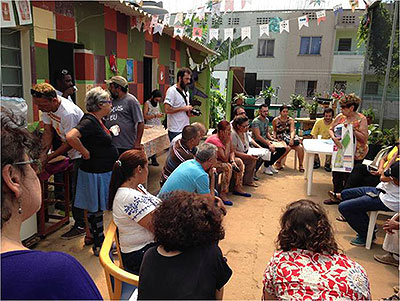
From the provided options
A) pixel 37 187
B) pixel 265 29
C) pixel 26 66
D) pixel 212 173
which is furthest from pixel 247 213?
pixel 265 29

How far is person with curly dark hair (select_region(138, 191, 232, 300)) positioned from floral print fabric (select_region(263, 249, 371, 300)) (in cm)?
25

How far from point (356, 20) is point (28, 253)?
66.4ft

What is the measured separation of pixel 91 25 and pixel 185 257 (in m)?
4.06

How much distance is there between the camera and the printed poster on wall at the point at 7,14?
2924 millimetres

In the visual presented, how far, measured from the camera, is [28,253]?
78 centimetres

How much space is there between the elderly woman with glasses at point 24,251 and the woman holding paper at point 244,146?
13.9ft

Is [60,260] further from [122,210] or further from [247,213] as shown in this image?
[247,213]

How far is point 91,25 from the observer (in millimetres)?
4555

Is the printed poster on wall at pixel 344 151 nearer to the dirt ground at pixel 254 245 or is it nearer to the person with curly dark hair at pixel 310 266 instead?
the dirt ground at pixel 254 245

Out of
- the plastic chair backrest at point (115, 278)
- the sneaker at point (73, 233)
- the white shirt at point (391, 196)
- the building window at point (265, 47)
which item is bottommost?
the sneaker at point (73, 233)

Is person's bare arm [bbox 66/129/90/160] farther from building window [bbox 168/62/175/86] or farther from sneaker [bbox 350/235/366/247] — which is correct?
building window [bbox 168/62/175/86]

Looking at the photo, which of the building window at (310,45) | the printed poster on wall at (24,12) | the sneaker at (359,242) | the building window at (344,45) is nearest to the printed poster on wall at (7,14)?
the printed poster on wall at (24,12)

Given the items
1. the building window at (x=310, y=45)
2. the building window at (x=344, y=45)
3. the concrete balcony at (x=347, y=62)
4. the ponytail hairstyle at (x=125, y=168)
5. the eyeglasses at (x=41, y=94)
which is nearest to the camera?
the ponytail hairstyle at (x=125, y=168)

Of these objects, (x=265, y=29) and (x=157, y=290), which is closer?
(x=157, y=290)
